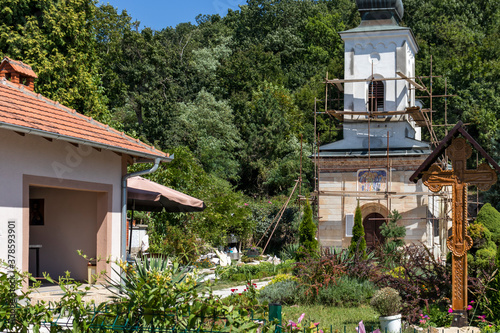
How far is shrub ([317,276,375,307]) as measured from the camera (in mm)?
12367

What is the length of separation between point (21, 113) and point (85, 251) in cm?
400

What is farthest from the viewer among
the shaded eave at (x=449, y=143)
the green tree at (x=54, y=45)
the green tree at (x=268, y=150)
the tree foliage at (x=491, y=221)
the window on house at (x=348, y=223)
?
the green tree at (x=268, y=150)

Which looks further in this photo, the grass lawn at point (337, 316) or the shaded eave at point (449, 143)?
the shaded eave at point (449, 143)

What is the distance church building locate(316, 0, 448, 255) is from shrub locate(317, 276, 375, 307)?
13.5m

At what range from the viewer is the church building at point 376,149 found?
2708 centimetres

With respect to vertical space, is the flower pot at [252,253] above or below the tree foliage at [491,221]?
below

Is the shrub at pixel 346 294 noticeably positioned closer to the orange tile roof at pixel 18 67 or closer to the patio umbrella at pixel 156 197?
the patio umbrella at pixel 156 197

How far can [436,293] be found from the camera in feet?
35.3

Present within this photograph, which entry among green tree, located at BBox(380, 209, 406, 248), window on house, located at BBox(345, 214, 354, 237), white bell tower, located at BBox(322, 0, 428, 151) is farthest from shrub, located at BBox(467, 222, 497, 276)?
white bell tower, located at BBox(322, 0, 428, 151)

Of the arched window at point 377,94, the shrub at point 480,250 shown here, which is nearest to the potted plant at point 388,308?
the shrub at point 480,250

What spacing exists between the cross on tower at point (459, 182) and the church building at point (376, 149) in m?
15.3

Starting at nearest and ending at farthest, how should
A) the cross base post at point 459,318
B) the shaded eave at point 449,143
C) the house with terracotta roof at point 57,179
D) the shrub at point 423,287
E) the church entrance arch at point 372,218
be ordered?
1. the cross base post at point 459,318
2. the shaded eave at point 449,143
3. the shrub at point 423,287
4. the house with terracotta roof at point 57,179
5. the church entrance arch at point 372,218

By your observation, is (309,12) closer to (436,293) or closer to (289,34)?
Result: (289,34)

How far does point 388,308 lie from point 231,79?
4029cm
